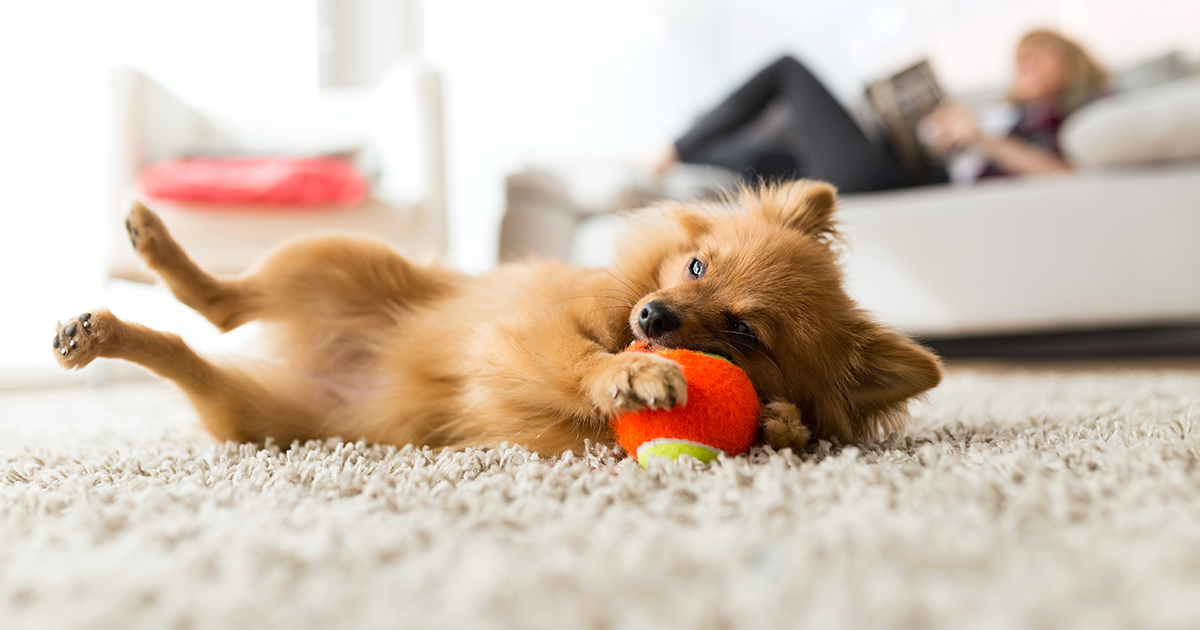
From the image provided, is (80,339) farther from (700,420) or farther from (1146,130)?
(1146,130)

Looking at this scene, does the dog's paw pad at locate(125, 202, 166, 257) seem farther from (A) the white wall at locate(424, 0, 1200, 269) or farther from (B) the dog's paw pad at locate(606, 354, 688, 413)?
(A) the white wall at locate(424, 0, 1200, 269)

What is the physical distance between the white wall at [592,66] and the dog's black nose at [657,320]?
5708 millimetres

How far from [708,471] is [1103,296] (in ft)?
8.97

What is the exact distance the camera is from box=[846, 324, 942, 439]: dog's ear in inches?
51.9

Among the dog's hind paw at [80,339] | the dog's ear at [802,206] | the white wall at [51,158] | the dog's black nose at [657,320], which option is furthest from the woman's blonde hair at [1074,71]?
the white wall at [51,158]

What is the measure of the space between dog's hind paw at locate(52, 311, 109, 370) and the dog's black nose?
1019mm

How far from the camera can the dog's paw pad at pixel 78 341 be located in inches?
51.7

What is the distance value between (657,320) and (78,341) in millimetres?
1078

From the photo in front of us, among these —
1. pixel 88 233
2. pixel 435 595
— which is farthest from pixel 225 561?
pixel 88 233

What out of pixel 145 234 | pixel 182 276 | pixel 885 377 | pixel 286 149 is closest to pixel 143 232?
pixel 145 234

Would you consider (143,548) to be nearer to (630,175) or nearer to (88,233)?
(630,175)

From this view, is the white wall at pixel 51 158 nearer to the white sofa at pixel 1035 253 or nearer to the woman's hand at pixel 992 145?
the white sofa at pixel 1035 253

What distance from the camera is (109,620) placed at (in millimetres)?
576

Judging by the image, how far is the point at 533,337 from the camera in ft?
4.38
